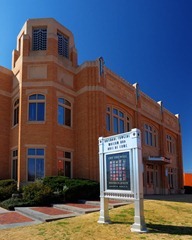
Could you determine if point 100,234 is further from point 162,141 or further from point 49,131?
point 162,141

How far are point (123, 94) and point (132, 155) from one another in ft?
59.5

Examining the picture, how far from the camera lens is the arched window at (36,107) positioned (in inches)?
855

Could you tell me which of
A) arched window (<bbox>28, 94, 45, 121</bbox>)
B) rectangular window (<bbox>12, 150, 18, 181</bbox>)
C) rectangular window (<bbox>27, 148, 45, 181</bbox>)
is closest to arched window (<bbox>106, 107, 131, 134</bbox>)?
arched window (<bbox>28, 94, 45, 121</bbox>)

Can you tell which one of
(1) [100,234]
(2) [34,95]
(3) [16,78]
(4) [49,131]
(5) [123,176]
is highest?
(3) [16,78]

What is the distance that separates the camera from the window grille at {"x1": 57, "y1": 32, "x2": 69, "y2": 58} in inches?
962

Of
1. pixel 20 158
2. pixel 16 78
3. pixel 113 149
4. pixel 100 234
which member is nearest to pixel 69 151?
pixel 20 158

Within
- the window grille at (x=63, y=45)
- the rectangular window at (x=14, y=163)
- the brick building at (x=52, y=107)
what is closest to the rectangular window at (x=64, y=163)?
the brick building at (x=52, y=107)

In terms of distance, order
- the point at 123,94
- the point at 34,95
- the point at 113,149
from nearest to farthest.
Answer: the point at 113,149, the point at 34,95, the point at 123,94

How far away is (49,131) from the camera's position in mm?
21172

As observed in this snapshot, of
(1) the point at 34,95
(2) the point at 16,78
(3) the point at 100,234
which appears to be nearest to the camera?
(3) the point at 100,234

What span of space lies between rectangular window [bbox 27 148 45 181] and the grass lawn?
987 cm

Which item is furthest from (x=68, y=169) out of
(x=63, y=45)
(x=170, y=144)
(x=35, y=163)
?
(x=170, y=144)

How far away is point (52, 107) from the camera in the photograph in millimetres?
21703

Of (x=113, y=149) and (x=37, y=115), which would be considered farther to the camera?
(x=37, y=115)
